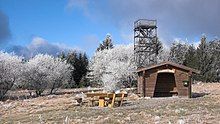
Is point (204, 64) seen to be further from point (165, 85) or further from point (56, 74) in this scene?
point (165, 85)

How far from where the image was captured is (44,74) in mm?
56000

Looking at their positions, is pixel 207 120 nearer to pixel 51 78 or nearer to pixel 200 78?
pixel 51 78

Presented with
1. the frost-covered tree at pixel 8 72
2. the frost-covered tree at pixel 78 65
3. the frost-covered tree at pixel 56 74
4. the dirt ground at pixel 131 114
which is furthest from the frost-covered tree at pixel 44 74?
the dirt ground at pixel 131 114

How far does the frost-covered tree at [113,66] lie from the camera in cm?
5972

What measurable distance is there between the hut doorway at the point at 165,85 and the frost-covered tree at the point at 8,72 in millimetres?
20082

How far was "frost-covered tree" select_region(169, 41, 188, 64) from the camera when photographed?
3184 inches

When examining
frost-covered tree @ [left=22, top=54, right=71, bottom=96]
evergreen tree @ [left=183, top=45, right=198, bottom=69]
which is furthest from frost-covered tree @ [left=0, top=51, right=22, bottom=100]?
evergreen tree @ [left=183, top=45, right=198, bottom=69]

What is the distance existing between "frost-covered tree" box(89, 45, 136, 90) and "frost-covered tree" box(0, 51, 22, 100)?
12.3 meters

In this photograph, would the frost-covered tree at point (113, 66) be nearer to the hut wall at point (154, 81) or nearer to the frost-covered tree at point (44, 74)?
the frost-covered tree at point (44, 74)

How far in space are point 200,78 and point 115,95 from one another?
48.9m

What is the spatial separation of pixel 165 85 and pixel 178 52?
154 ft

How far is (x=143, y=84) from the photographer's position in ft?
119

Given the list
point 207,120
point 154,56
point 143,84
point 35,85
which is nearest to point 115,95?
point 143,84

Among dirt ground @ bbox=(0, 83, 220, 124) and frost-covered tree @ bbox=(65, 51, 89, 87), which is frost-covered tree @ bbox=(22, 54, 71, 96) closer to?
frost-covered tree @ bbox=(65, 51, 89, 87)
